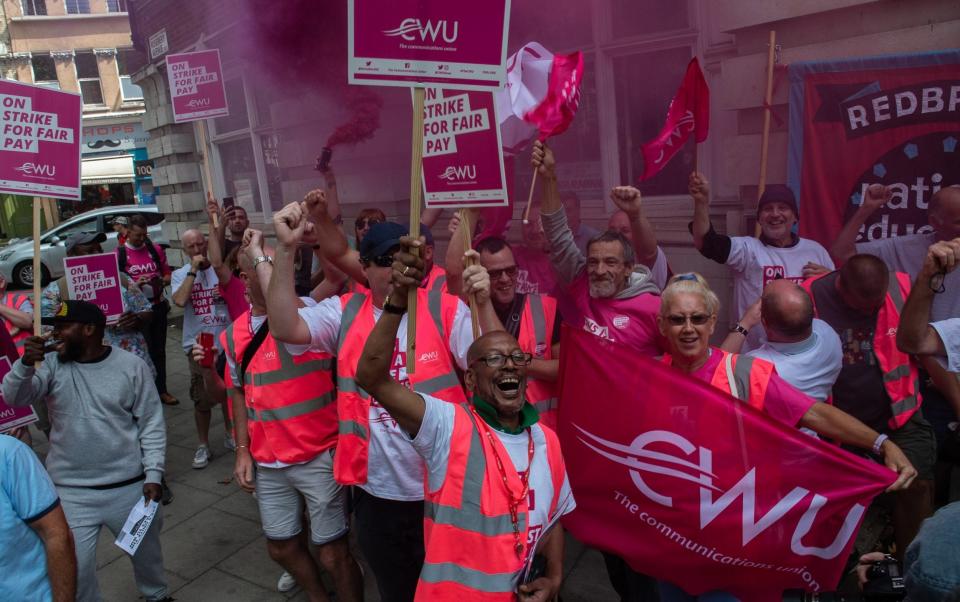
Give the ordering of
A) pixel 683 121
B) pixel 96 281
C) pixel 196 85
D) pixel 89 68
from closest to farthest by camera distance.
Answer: pixel 683 121
pixel 96 281
pixel 196 85
pixel 89 68

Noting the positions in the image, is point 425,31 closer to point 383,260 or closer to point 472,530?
point 383,260

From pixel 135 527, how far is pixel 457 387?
187cm

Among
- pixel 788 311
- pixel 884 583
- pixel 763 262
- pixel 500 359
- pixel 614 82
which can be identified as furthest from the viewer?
pixel 614 82

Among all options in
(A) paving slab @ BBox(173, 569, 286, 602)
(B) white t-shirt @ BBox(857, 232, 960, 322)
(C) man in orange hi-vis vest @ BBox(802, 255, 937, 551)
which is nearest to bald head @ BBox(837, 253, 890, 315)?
(C) man in orange hi-vis vest @ BBox(802, 255, 937, 551)

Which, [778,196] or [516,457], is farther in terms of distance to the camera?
[778,196]

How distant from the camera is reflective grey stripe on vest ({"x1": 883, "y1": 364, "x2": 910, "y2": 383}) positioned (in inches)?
128

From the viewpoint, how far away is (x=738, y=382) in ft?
8.78

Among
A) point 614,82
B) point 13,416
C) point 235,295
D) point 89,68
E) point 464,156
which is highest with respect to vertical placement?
point 89,68

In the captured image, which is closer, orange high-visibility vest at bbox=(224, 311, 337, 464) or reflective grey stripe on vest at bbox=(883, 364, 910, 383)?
reflective grey stripe on vest at bbox=(883, 364, 910, 383)

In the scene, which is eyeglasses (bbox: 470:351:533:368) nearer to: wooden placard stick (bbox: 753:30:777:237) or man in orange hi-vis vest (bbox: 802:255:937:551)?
man in orange hi-vis vest (bbox: 802:255:937:551)

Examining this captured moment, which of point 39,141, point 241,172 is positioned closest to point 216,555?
point 39,141

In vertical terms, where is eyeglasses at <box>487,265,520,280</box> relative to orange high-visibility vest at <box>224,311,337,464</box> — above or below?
above

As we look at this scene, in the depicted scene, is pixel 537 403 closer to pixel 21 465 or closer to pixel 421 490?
pixel 421 490

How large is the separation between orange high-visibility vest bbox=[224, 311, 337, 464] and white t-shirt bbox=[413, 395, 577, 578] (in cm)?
135
